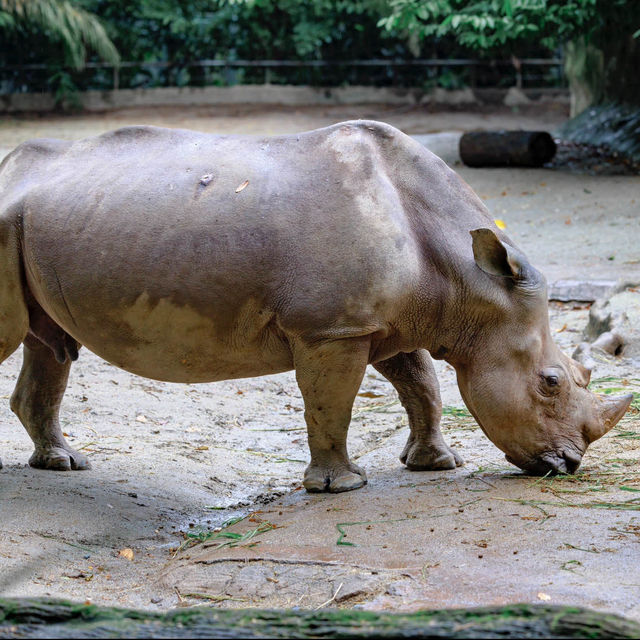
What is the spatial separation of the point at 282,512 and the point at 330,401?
584mm

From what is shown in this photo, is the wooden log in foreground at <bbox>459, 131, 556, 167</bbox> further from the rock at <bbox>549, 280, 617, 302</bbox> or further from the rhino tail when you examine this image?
the rhino tail

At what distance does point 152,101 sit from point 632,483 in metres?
22.8

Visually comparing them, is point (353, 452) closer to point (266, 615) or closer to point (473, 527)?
point (473, 527)

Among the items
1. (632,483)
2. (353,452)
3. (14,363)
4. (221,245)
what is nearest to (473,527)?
(632,483)

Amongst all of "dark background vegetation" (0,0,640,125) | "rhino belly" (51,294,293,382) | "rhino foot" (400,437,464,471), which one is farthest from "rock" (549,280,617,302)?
"dark background vegetation" (0,0,640,125)

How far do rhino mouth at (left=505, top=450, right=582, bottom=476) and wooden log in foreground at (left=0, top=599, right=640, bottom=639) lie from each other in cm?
288

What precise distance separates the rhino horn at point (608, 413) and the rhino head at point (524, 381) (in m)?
0.04

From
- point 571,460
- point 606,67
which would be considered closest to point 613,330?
point 571,460

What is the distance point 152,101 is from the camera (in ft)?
85.4

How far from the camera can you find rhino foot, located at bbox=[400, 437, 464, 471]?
18.3 feet

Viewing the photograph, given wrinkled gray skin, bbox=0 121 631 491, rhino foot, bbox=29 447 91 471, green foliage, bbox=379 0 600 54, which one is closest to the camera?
wrinkled gray skin, bbox=0 121 631 491

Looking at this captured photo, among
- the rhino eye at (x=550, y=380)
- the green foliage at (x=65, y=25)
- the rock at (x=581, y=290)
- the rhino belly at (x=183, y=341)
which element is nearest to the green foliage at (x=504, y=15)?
the rock at (x=581, y=290)

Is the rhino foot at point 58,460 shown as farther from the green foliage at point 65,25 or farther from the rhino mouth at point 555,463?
the green foliage at point 65,25

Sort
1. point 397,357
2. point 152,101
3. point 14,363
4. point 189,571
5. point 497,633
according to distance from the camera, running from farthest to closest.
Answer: point 152,101 → point 14,363 → point 397,357 → point 189,571 → point 497,633
